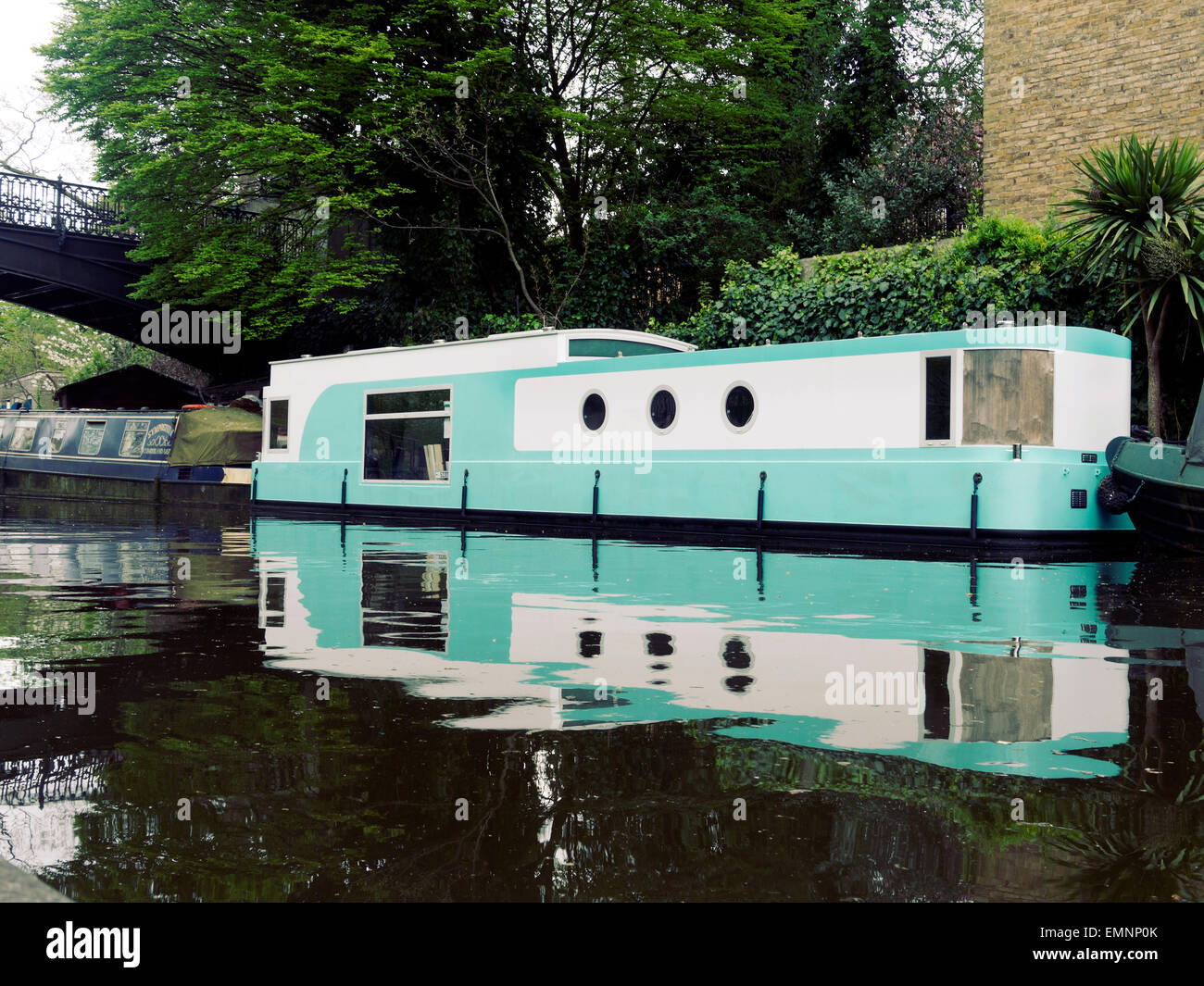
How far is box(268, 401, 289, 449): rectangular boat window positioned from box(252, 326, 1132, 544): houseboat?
364 mm

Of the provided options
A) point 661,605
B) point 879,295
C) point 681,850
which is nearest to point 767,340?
point 879,295

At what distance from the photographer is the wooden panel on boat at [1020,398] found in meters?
13.4

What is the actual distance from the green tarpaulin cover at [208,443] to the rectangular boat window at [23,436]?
202 inches

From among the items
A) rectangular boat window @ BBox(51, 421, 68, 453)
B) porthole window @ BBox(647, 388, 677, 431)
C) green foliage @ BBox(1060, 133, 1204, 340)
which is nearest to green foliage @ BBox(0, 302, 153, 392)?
rectangular boat window @ BBox(51, 421, 68, 453)

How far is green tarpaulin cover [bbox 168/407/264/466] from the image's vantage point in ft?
78.2

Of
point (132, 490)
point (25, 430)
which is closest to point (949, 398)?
point (132, 490)

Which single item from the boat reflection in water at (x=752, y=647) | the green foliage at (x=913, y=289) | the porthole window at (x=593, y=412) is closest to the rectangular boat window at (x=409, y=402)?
the porthole window at (x=593, y=412)

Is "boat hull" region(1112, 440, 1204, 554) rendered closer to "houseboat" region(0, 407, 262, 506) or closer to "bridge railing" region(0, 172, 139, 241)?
"houseboat" region(0, 407, 262, 506)

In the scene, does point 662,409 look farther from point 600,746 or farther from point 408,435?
point 600,746

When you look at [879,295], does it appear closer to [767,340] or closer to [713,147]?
[767,340]

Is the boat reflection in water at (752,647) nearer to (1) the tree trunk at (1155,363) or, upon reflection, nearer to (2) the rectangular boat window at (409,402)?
(1) the tree trunk at (1155,363)

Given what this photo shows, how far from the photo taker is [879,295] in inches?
720

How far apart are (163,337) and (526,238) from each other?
522 inches
